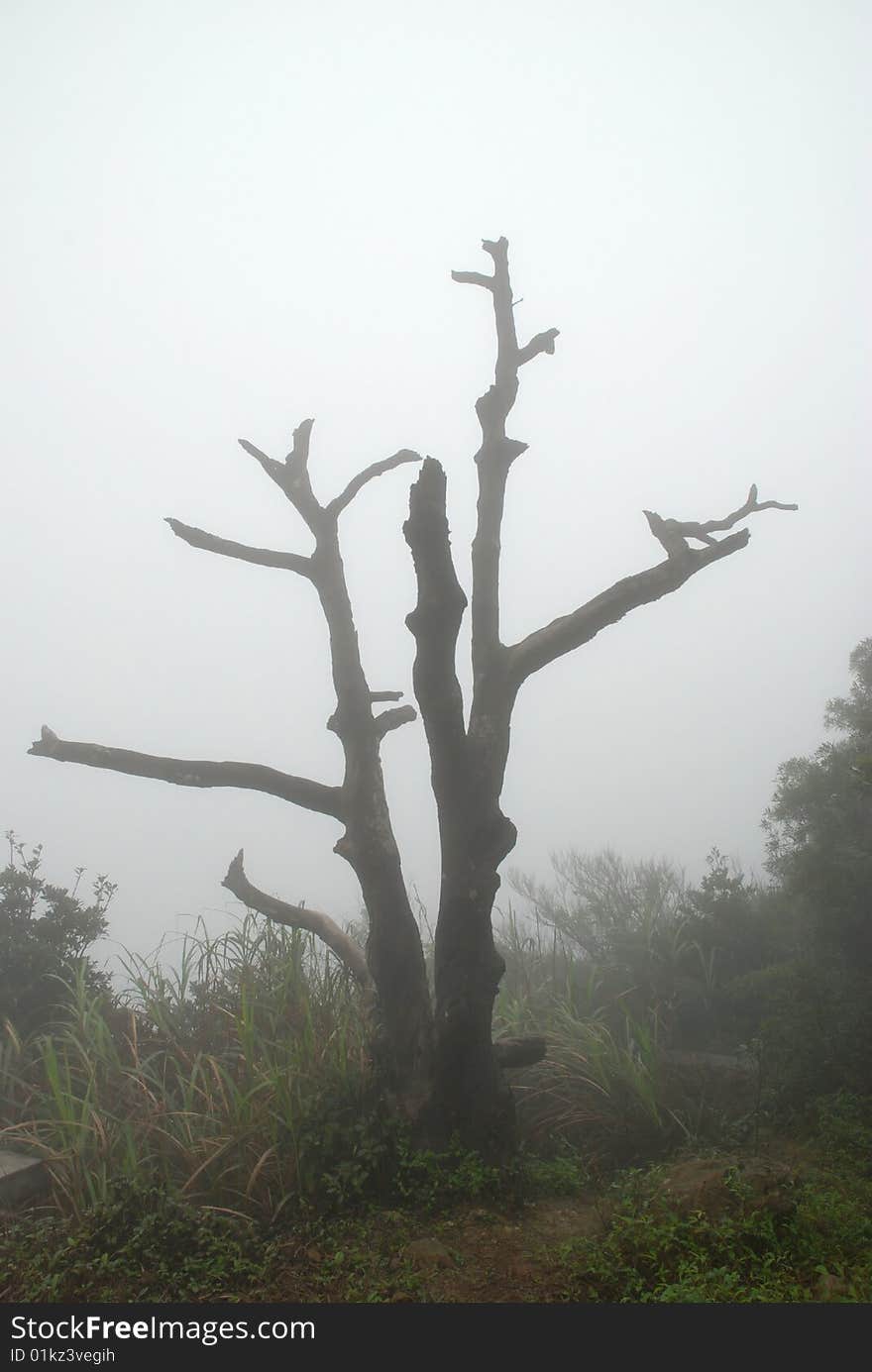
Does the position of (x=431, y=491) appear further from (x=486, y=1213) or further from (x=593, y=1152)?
(x=593, y=1152)

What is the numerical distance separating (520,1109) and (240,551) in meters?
4.24

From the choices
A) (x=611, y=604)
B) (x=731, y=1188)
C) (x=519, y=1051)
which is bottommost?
(x=731, y=1188)

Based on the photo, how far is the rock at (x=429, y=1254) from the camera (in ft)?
11.0

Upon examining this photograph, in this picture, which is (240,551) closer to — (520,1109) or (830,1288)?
(520,1109)

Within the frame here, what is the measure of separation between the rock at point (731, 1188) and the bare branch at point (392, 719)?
9.98 feet

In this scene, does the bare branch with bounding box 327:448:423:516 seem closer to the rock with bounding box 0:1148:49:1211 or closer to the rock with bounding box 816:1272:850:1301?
the rock with bounding box 0:1148:49:1211

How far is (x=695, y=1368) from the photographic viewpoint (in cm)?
265

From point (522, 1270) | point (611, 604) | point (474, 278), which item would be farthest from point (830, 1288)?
point (474, 278)

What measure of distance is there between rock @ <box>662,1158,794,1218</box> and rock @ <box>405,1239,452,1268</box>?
1003 millimetres

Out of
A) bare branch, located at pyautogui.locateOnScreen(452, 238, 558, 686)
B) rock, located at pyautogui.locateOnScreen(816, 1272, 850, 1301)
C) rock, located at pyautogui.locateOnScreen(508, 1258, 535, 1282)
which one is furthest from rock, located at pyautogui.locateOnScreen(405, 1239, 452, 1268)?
bare branch, located at pyautogui.locateOnScreen(452, 238, 558, 686)

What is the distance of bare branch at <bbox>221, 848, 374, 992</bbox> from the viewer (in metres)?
5.88

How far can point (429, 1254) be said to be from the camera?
3404mm

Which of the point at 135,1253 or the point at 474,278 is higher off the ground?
the point at 474,278

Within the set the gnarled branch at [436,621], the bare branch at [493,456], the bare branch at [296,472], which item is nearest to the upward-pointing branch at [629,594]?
the bare branch at [493,456]
